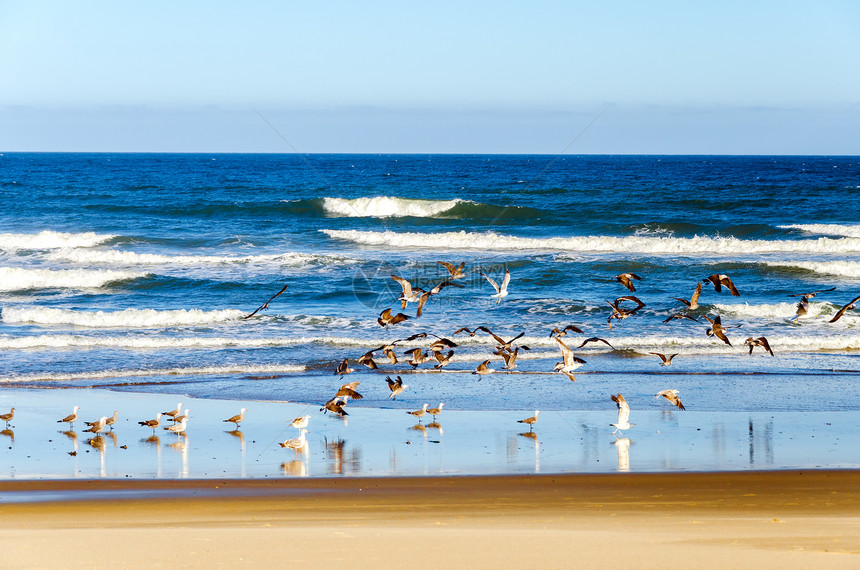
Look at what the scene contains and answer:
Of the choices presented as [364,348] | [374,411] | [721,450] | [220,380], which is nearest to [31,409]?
[220,380]

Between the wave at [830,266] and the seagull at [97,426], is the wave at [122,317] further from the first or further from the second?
the wave at [830,266]

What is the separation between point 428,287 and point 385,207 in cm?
2028

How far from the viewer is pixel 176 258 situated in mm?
27406

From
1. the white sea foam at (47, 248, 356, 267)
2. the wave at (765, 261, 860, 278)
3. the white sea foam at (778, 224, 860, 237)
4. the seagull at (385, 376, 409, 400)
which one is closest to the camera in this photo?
the seagull at (385, 376, 409, 400)

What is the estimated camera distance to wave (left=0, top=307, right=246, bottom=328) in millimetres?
18078

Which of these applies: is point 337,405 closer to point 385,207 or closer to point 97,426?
point 97,426

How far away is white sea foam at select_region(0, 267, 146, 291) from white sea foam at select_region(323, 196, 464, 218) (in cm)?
1705

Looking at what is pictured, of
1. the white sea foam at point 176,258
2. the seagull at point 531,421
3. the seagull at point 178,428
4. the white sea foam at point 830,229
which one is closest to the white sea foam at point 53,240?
the white sea foam at point 176,258

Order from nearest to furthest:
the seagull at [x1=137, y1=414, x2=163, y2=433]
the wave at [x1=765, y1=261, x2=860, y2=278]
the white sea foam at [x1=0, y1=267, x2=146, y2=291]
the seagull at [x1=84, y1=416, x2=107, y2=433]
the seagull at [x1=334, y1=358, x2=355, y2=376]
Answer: the seagull at [x1=84, y1=416, x2=107, y2=433] < the seagull at [x1=137, y1=414, x2=163, y2=433] < the seagull at [x1=334, y1=358, x2=355, y2=376] < the white sea foam at [x1=0, y1=267, x2=146, y2=291] < the wave at [x1=765, y1=261, x2=860, y2=278]

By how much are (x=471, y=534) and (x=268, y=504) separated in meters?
1.86

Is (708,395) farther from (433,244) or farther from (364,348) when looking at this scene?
(433,244)

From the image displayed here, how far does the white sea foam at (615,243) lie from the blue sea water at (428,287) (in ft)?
0.36

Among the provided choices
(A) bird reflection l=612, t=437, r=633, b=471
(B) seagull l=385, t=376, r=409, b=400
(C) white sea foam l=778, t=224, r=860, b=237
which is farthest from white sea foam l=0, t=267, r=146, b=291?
(C) white sea foam l=778, t=224, r=860, b=237

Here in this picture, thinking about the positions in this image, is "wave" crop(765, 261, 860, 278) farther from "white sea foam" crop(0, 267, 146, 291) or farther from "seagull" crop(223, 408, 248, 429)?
"seagull" crop(223, 408, 248, 429)
